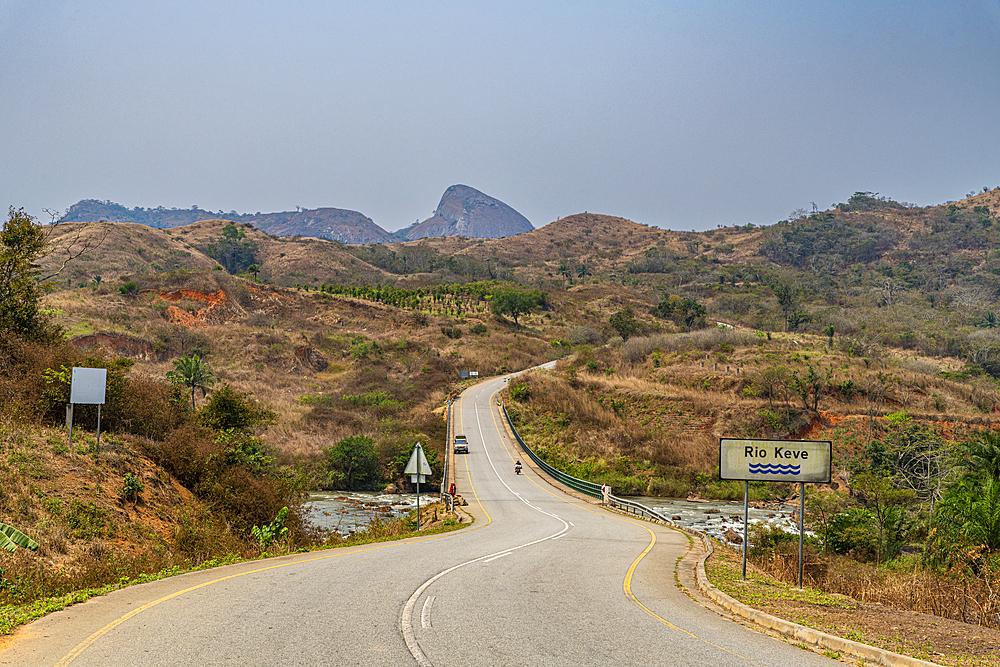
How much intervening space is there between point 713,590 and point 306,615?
693cm

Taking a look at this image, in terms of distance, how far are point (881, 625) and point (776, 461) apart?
3915 mm

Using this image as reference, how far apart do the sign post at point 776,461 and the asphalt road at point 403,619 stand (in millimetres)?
2552

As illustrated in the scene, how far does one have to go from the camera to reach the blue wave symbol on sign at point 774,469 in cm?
1188

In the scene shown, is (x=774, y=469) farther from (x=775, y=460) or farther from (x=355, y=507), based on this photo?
(x=355, y=507)

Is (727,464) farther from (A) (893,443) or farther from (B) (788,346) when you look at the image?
(B) (788,346)

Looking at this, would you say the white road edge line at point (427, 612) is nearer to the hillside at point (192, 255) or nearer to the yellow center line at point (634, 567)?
the yellow center line at point (634, 567)

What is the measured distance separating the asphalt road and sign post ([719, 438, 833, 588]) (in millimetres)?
2552

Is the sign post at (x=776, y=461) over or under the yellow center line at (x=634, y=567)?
over

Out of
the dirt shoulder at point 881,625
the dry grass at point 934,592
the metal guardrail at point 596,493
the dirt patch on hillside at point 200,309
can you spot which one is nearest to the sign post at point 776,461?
the dirt shoulder at point 881,625

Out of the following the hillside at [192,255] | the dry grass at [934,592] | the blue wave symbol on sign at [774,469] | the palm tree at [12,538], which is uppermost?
the hillside at [192,255]

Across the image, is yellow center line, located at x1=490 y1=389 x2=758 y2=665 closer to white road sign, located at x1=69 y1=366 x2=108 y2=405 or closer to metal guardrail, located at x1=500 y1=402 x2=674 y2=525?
metal guardrail, located at x1=500 y1=402 x2=674 y2=525

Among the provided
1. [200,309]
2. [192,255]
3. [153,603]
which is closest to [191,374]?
→ [153,603]

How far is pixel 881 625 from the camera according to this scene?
8.39 metres

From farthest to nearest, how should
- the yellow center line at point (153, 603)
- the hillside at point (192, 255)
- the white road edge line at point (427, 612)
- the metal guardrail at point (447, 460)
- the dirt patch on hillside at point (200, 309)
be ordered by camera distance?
the hillside at point (192, 255) < the dirt patch on hillside at point (200, 309) < the metal guardrail at point (447, 460) < the white road edge line at point (427, 612) < the yellow center line at point (153, 603)
